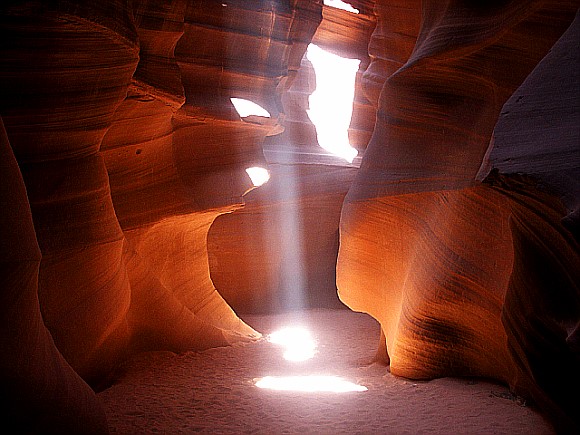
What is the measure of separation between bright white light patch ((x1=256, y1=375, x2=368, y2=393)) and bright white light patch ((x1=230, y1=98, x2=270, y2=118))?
415cm

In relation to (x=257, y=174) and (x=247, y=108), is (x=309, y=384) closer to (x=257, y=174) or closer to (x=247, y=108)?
(x=257, y=174)

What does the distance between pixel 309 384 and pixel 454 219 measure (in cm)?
255

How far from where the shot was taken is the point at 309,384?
6.97 m

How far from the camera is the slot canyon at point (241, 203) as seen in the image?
3.69m

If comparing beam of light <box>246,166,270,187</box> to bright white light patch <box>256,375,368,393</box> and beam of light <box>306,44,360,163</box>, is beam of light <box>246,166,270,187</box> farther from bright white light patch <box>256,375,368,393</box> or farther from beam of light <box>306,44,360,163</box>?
beam of light <box>306,44,360,163</box>

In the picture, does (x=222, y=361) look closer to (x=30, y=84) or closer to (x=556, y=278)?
(x=30, y=84)

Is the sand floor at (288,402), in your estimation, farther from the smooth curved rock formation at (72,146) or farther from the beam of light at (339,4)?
the beam of light at (339,4)

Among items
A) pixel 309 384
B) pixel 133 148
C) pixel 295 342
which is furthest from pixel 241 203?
pixel 309 384

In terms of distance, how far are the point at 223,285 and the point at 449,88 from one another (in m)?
7.80

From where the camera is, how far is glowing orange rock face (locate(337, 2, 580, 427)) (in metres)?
4.39

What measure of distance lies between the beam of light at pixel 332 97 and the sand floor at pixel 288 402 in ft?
31.8

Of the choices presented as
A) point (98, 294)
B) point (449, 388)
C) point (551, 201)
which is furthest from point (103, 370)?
point (551, 201)

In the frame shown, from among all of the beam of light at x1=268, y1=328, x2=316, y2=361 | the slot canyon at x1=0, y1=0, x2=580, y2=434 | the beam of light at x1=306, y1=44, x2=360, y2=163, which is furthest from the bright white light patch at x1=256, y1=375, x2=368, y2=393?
the beam of light at x1=306, y1=44, x2=360, y2=163

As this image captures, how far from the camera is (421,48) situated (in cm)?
682
